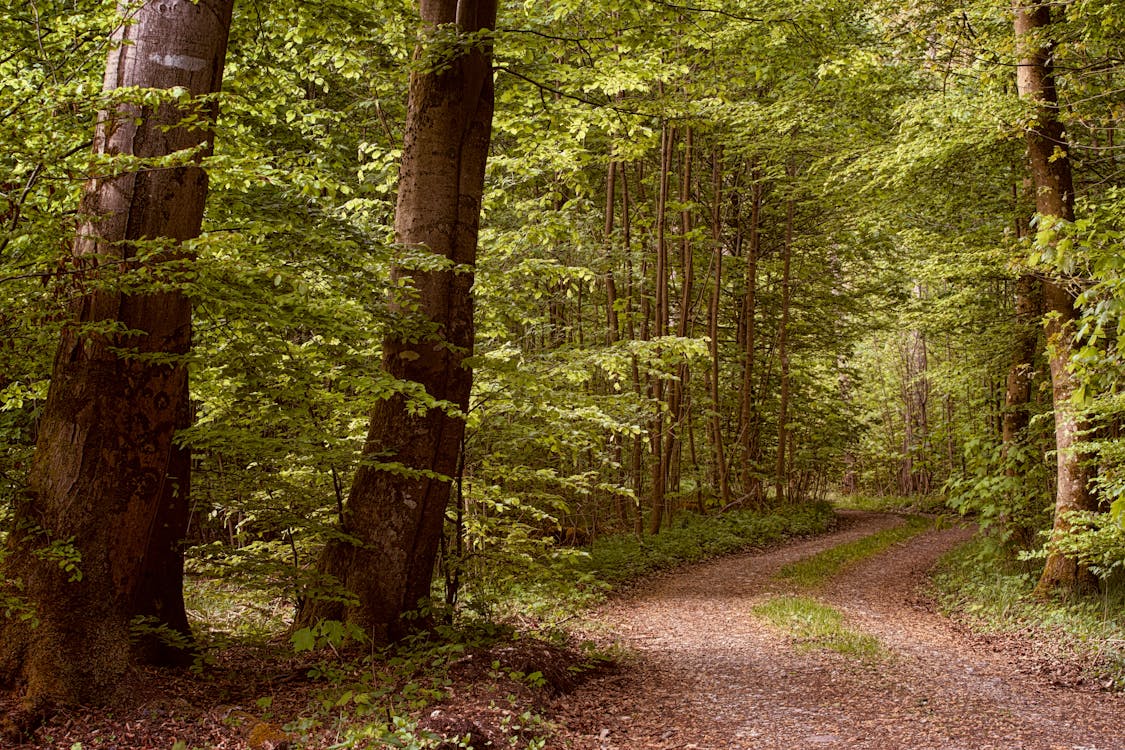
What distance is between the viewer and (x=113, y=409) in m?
4.38

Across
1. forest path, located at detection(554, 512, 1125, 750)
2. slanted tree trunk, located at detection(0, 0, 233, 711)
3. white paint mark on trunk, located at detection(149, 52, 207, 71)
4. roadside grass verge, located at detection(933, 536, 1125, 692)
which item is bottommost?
forest path, located at detection(554, 512, 1125, 750)

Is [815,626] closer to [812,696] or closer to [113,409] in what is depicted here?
[812,696]

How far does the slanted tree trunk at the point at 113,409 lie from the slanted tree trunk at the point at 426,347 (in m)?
1.82

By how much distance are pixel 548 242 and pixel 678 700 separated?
19.1 ft

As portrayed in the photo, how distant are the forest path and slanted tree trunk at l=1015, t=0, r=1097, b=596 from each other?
1.63 m

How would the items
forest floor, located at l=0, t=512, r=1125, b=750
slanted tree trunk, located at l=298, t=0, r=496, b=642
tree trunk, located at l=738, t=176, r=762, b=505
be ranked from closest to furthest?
forest floor, located at l=0, t=512, r=1125, b=750 → slanted tree trunk, located at l=298, t=0, r=496, b=642 → tree trunk, located at l=738, t=176, r=762, b=505

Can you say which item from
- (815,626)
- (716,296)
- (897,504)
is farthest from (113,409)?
(897,504)

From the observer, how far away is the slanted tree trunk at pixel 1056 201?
31.1ft

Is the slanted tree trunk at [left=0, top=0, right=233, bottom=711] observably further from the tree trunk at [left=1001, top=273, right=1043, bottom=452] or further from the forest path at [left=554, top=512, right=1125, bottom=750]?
the tree trunk at [left=1001, top=273, right=1043, bottom=452]

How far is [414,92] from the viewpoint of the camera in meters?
6.89

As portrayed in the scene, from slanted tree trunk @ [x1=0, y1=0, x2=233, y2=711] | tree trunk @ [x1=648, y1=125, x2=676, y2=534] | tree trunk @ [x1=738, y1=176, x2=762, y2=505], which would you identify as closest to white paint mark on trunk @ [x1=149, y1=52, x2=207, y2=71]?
slanted tree trunk @ [x1=0, y1=0, x2=233, y2=711]

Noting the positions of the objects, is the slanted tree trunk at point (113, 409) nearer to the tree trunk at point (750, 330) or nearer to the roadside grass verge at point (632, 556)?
the roadside grass verge at point (632, 556)

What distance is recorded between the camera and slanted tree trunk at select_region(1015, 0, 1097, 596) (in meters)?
9.48

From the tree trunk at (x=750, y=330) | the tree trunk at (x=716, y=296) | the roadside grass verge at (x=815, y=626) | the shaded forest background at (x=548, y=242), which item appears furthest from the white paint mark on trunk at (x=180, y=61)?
the tree trunk at (x=750, y=330)
